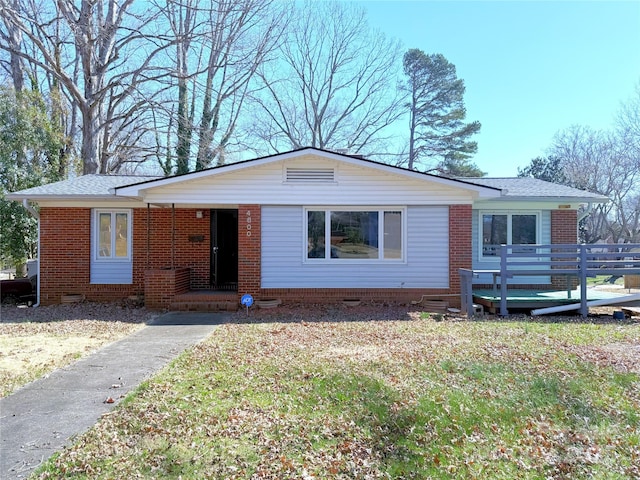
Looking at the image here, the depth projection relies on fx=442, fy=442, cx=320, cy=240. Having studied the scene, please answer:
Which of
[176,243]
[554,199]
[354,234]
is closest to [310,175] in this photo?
[354,234]

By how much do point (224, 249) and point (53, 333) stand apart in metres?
5.45

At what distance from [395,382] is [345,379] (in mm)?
560

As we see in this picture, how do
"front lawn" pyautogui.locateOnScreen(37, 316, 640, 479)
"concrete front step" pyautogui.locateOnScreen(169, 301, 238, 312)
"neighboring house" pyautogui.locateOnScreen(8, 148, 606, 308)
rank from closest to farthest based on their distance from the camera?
1. "front lawn" pyautogui.locateOnScreen(37, 316, 640, 479)
2. "concrete front step" pyautogui.locateOnScreen(169, 301, 238, 312)
3. "neighboring house" pyautogui.locateOnScreen(8, 148, 606, 308)

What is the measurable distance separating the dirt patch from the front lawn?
68.8 inches

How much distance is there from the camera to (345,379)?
16.5 ft

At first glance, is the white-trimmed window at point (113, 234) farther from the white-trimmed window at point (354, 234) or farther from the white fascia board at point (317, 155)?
the white-trimmed window at point (354, 234)

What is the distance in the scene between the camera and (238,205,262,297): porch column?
1067 cm

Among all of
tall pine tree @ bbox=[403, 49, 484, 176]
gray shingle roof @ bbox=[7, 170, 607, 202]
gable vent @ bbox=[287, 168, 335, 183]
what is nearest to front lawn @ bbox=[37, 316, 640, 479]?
gable vent @ bbox=[287, 168, 335, 183]

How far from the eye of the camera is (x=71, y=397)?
4621 millimetres

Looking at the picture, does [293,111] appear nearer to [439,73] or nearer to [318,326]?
[439,73]

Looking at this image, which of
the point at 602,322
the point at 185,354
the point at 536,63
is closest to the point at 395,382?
the point at 185,354

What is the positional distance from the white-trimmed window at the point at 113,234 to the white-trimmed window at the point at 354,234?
5.01 meters

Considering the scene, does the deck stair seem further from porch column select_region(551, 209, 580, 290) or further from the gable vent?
porch column select_region(551, 209, 580, 290)

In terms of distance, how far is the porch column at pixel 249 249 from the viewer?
10.7 m
